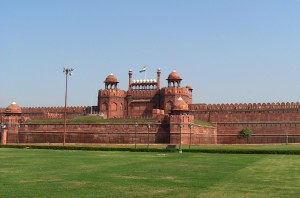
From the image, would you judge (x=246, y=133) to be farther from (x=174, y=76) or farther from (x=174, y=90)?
(x=174, y=76)

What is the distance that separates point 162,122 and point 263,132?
1138 cm

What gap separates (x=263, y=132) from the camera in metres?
44.4

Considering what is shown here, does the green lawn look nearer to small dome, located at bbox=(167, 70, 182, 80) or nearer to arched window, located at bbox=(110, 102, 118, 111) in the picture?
small dome, located at bbox=(167, 70, 182, 80)

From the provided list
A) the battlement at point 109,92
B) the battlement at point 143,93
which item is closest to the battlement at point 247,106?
the battlement at point 143,93

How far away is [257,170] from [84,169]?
6.29m

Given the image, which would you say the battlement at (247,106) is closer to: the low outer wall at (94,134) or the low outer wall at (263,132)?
the low outer wall at (263,132)

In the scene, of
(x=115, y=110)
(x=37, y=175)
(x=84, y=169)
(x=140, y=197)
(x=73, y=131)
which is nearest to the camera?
(x=140, y=197)

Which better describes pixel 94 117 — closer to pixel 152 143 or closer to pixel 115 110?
pixel 115 110

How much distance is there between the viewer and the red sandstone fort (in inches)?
1635

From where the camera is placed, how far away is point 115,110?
5116 cm

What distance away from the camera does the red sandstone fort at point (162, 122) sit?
41531 millimetres

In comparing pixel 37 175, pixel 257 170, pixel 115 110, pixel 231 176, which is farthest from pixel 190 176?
pixel 115 110

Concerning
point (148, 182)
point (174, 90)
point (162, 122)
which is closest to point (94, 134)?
point (162, 122)

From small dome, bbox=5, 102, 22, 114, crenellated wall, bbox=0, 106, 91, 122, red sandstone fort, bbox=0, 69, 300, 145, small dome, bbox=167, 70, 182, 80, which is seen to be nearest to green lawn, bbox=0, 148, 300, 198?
red sandstone fort, bbox=0, 69, 300, 145
